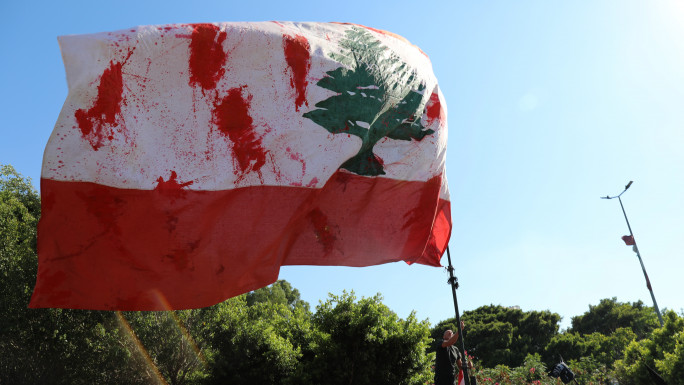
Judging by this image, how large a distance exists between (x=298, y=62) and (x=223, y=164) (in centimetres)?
111

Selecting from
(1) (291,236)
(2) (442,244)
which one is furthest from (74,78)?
(2) (442,244)

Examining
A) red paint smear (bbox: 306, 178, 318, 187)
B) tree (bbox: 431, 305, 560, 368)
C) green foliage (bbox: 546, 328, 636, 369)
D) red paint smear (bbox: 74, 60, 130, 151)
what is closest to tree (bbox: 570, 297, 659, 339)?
tree (bbox: 431, 305, 560, 368)

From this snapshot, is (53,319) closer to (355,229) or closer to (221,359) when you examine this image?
(221,359)

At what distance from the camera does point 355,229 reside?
4039 millimetres

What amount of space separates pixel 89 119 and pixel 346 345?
37.9ft

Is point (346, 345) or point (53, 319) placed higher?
point (53, 319)

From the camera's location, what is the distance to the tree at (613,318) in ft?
129

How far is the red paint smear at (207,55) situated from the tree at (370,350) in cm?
1080

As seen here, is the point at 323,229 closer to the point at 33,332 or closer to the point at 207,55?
the point at 207,55

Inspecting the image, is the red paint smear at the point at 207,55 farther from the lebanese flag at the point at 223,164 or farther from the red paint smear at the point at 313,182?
the red paint smear at the point at 313,182

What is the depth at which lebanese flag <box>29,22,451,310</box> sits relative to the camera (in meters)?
3.13

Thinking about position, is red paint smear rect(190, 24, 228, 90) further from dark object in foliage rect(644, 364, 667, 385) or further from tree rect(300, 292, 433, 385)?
tree rect(300, 292, 433, 385)

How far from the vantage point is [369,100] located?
3994mm

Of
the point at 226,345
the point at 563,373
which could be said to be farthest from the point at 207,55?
the point at 226,345
